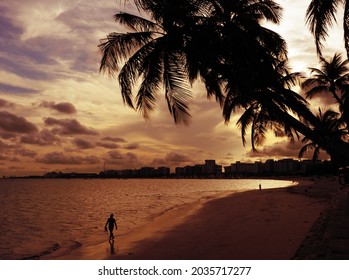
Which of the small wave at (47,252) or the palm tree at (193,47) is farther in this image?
the small wave at (47,252)

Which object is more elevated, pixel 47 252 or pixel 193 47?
pixel 193 47

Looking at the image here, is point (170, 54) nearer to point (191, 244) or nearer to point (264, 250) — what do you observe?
point (264, 250)

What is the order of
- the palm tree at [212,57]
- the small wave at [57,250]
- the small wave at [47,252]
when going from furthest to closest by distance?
1. the small wave at [57,250]
2. the small wave at [47,252]
3. the palm tree at [212,57]

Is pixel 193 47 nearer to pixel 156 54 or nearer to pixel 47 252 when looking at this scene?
pixel 156 54

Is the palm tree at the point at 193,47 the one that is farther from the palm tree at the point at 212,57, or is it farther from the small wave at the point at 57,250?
the small wave at the point at 57,250

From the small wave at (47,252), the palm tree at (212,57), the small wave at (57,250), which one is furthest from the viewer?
the small wave at (57,250)

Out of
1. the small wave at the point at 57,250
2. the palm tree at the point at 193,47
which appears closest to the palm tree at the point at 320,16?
the palm tree at the point at 193,47

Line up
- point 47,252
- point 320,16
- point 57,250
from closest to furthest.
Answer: point 320,16, point 47,252, point 57,250

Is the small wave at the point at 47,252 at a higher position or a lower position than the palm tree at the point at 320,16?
lower

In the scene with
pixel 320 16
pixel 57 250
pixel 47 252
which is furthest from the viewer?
pixel 57 250

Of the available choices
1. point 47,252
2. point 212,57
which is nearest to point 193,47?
point 212,57

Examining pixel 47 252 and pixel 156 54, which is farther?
pixel 47 252

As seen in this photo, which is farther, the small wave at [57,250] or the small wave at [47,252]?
the small wave at [57,250]
